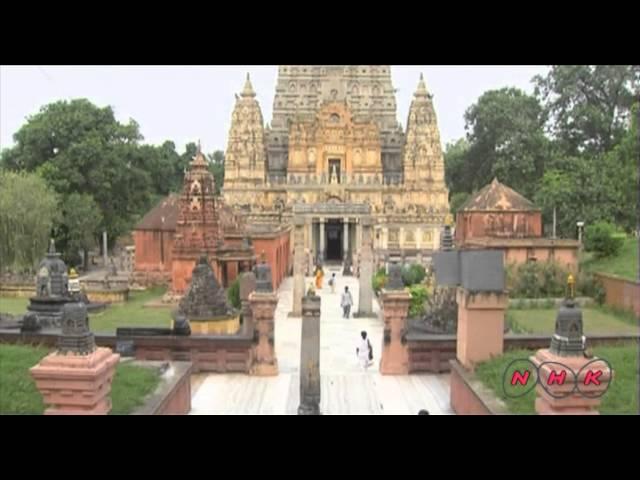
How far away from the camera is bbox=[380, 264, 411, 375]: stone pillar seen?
13492 mm

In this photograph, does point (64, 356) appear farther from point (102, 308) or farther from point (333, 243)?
point (333, 243)

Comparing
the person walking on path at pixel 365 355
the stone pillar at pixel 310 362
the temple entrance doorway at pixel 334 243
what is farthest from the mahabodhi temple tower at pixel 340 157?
the stone pillar at pixel 310 362

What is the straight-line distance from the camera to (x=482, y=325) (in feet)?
33.9

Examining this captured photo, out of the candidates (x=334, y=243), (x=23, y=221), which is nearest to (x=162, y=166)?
(x=23, y=221)

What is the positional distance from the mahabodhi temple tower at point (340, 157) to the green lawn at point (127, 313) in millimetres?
22477

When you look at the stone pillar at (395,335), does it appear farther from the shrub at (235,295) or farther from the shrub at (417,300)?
the shrub at (235,295)

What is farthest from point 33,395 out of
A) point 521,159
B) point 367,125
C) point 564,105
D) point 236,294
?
point 367,125

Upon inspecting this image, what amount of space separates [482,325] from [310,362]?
2746 mm

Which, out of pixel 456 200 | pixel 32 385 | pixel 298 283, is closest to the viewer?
pixel 32 385

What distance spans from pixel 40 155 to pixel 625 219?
29.5m

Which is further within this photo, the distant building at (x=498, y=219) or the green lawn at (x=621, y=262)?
the distant building at (x=498, y=219)

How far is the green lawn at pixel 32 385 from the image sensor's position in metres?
7.61

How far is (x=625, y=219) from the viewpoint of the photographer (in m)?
30.3

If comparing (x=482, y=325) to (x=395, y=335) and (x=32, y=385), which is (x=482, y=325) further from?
(x=32, y=385)
